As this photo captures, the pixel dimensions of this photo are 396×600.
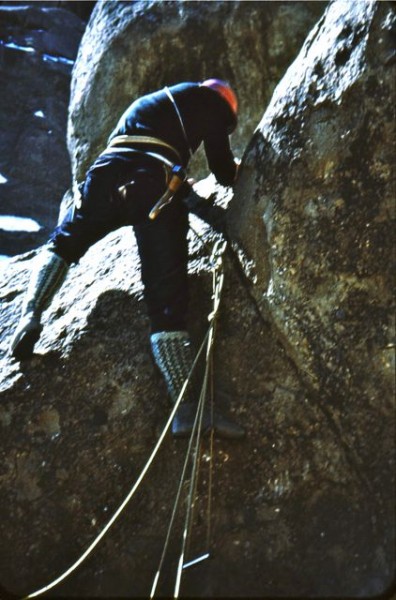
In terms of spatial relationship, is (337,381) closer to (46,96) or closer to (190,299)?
(190,299)

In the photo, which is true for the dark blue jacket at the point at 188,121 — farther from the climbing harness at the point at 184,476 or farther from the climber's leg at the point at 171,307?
the climbing harness at the point at 184,476

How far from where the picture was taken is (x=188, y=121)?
13.1 ft

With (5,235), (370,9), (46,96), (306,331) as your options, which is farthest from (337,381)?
(46,96)

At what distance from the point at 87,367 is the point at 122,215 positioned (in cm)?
88

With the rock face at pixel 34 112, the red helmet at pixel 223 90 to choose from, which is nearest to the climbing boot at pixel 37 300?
the red helmet at pixel 223 90

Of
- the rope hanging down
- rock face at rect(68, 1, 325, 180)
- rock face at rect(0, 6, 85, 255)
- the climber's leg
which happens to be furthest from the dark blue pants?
rock face at rect(0, 6, 85, 255)

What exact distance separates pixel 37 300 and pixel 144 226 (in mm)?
717

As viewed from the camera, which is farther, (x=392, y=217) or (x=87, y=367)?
(x=87, y=367)

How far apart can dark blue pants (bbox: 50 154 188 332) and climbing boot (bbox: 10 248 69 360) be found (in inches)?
3.2

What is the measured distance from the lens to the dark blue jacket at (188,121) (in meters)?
3.97

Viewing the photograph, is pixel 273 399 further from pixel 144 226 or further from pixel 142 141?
pixel 142 141

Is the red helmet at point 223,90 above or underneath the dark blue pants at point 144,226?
above

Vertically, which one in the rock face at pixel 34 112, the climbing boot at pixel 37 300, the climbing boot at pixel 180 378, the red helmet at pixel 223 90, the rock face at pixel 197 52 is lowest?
the climbing boot at pixel 180 378

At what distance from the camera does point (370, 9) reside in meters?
3.55
